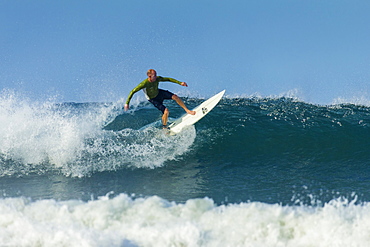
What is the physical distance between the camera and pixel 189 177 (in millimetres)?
6523

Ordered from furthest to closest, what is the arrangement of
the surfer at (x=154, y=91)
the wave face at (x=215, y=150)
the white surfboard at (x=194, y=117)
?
the white surfboard at (x=194, y=117) < the surfer at (x=154, y=91) < the wave face at (x=215, y=150)

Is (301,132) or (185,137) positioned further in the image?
(301,132)

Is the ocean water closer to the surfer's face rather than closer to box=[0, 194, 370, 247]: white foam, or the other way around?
box=[0, 194, 370, 247]: white foam

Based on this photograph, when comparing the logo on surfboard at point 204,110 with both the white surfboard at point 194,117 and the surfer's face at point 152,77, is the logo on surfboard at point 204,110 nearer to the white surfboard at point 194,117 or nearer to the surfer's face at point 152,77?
the white surfboard at point 194,117

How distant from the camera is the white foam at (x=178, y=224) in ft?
12.0

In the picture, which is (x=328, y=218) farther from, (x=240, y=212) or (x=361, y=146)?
(x=361, y=146)

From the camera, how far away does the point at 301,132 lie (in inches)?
379

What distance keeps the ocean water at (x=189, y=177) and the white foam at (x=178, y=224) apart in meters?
0.01

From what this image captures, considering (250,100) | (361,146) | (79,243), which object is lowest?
(79,243)

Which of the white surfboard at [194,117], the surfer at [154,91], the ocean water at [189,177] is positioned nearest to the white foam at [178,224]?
the ocean water at [189,177]

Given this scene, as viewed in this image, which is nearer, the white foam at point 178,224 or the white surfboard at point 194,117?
the white foam at point 178,224

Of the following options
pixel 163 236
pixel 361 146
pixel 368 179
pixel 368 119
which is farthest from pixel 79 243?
pixel 368 119

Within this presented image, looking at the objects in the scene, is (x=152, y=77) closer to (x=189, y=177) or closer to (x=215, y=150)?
(x=215, y=150)

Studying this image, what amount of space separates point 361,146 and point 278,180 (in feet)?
11.7
